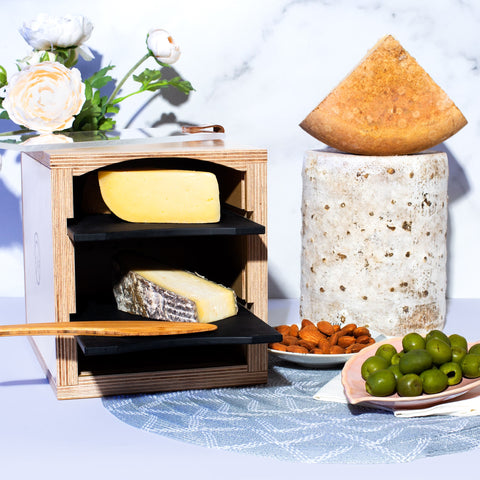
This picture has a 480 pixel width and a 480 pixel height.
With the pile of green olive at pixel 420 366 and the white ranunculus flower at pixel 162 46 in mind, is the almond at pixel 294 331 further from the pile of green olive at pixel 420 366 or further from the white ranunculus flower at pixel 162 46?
the white ranunculus flower at pixel 162 46

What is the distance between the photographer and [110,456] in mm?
942

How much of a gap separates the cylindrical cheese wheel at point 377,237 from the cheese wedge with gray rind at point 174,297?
323 millimetres

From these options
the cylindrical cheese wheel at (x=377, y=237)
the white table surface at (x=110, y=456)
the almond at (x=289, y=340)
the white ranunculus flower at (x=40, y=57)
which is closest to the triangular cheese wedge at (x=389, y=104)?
the cylindrical cheese wheel at (x=377, y=237)

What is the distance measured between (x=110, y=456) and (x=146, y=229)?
28 cm

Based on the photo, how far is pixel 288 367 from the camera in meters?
1.27

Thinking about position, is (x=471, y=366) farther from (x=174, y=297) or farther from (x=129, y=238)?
(x=129, y=238)

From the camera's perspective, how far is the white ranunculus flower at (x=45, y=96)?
1296 millimetres

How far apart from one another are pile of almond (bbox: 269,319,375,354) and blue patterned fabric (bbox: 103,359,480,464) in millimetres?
67

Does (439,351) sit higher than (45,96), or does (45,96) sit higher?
(45,96)

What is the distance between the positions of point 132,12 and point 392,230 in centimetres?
66

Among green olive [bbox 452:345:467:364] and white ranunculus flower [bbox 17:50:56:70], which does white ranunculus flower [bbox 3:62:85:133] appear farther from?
green olive [bbox 452:345:467:364]

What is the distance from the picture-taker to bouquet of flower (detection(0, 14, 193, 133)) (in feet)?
4.26

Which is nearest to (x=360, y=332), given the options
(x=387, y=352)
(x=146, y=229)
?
(x=387, y=352)

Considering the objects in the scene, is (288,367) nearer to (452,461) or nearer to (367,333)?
(367,333)
